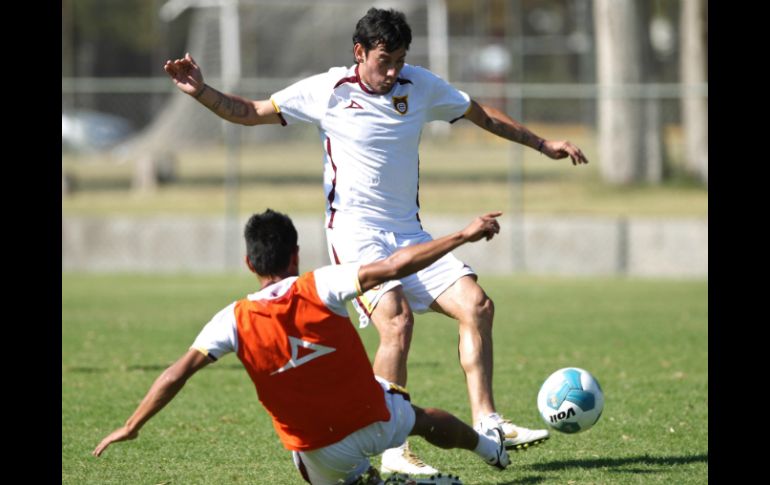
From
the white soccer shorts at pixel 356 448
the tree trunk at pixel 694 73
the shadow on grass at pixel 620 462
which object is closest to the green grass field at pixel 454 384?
the shadow on grass at pixel 620 462

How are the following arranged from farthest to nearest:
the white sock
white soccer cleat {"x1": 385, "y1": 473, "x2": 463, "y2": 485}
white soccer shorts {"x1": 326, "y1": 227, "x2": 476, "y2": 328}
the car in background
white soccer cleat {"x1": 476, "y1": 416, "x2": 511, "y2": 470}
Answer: the car in background, white soccer shorts {"x1": 326, "y1": 227, "x2": 476, "y2": 328}, white soccer cleat {"x1": 476, "y1": 416, "x2": 511, "y2": 470}, the white sock, white soccer cleat {"x1": 385, "y1": 473, "x2": 463, "y2": 485}

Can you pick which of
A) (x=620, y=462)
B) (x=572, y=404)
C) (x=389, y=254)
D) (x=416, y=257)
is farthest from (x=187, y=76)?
(x=620, y=462)

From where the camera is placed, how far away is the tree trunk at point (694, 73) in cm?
2378

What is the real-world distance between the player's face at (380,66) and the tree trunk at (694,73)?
57.3 ft

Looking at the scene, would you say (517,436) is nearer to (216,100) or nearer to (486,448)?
(486,448)

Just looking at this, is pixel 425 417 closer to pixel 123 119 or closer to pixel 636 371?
pixel 636 371

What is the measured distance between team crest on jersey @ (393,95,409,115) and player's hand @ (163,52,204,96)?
103 cm

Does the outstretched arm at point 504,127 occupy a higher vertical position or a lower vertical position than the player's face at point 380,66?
lower

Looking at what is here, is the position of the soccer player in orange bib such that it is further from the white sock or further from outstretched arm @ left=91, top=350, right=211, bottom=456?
the white sock

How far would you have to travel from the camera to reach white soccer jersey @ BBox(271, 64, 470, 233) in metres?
6.75

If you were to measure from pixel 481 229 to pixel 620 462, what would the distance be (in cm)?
208

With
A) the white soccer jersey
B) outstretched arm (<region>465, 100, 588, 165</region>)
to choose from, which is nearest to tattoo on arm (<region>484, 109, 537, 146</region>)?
outstretched arm (<region>465, 100, 588, 165</region>)

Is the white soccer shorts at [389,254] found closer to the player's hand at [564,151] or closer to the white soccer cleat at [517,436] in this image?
the white soccer cleat at [517,436]
